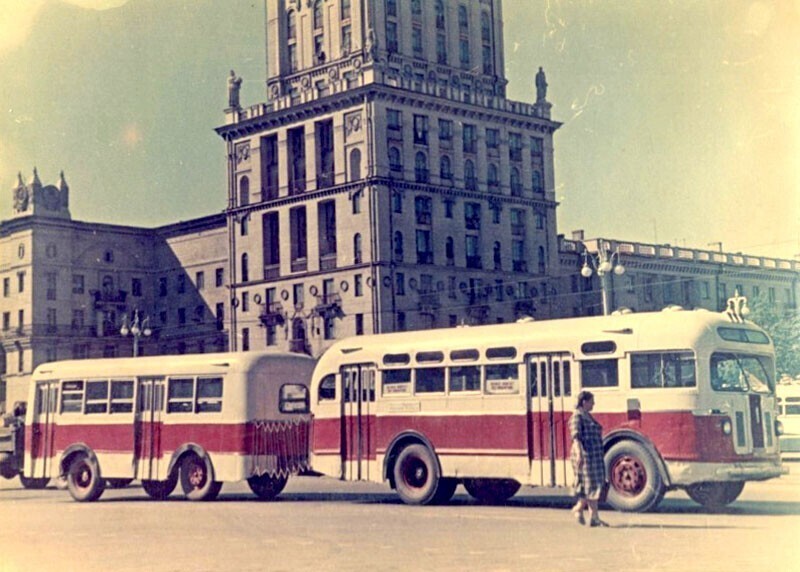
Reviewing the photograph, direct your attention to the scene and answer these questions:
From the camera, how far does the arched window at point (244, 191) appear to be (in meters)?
85.9

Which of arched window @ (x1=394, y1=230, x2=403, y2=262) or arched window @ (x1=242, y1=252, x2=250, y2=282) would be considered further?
arched window @ (x1=242, y1=252, x2=250, y2=282)

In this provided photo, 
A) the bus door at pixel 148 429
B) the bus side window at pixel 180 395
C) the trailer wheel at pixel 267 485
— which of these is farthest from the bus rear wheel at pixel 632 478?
the bus door at pixel 148 429

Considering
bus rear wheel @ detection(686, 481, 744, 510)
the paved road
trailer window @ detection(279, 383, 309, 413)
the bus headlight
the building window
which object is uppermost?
the building window

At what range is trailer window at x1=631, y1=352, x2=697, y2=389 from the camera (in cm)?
1777

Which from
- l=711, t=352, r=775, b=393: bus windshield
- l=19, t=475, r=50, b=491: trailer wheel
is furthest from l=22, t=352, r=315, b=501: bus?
l=711, t=352, r=775, b=393: bus windshield

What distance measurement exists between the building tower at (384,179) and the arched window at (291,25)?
13 centimetres

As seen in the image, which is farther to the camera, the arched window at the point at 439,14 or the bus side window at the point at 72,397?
the arched window at the point at 439,14

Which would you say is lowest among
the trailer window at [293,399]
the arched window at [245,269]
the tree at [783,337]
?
the trailer window at [293,399]

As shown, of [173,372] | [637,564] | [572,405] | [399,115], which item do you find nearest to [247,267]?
[399,115]

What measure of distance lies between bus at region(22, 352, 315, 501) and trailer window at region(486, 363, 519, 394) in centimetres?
444

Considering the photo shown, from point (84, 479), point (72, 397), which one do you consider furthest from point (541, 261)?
point (84, 479)

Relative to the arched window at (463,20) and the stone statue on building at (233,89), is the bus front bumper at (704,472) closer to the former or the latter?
the arched window at (463,20)

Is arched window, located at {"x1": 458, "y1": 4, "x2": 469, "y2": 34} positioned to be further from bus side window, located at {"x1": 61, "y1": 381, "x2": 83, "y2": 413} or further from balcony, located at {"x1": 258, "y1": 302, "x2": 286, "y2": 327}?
bus side window, located at {"x1": 61, "y1": 381, "x2": 83, "y2": 413}

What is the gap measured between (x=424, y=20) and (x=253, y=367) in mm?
61548
